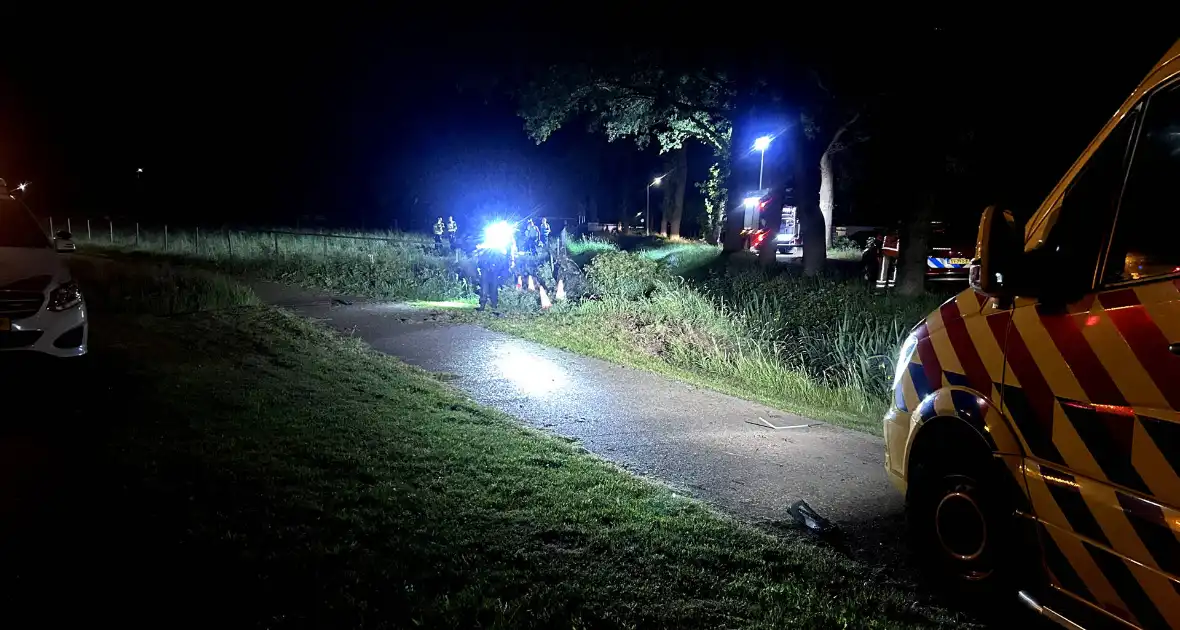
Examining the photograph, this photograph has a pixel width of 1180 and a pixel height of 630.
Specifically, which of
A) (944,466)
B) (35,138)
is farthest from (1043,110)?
(35,138)

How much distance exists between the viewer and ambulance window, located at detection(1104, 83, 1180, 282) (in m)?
2.83

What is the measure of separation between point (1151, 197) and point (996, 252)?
1.83ft

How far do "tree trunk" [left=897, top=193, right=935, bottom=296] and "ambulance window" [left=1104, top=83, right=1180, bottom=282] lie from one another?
11.6 metres

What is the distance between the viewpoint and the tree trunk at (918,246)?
553 inches

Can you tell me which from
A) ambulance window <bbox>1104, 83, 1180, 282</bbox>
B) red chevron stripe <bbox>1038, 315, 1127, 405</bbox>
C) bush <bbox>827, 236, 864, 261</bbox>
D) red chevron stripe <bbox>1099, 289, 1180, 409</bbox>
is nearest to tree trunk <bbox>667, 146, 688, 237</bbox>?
bush <bbox>827, 236, 864, 261</bbox>

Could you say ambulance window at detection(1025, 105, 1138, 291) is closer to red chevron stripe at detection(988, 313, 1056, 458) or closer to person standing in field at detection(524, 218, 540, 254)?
red chevron stripe at detection(988, 313, 1056, 458)

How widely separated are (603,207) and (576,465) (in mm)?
72418

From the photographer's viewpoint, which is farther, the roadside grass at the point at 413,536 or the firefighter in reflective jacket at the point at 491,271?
the firefighter in reflective jacket at the point at 491,271

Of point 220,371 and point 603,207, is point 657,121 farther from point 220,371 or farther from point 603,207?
point 603,207

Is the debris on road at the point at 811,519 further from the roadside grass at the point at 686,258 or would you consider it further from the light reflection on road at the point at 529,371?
the roadside grass at the point at 686,258

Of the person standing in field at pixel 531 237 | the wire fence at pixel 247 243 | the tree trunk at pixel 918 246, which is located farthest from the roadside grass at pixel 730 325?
the wire fence at pixel 247 243

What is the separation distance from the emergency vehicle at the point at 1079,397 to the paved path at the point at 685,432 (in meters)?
0.93

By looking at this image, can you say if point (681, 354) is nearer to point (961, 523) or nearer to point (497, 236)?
point (497, 236)

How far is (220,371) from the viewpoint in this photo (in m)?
7.41
